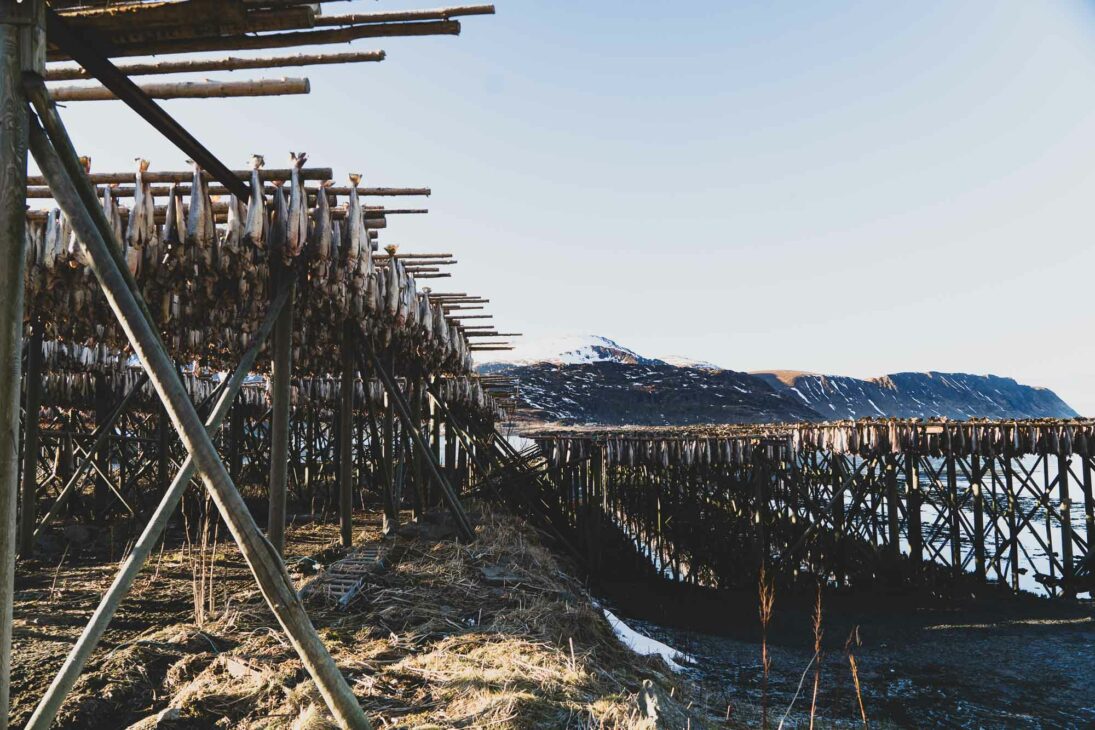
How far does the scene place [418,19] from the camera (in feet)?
10.5

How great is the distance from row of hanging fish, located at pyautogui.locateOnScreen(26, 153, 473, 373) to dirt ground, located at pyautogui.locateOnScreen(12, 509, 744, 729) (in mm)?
2788

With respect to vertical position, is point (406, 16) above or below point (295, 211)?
above

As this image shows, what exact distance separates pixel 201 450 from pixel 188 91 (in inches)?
93.8

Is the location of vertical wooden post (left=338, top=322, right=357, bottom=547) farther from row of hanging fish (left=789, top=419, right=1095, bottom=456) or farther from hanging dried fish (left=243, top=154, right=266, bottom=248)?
row of hanging fish (left=789, top=419, right=1095, bottom=456)

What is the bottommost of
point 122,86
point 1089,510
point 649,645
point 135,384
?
point 649,645

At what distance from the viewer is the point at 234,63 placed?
3.65m

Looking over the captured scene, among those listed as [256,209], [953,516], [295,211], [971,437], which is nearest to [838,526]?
[953,516]

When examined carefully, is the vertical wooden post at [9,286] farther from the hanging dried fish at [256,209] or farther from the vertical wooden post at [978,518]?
the vertical wooden post at [978,518]

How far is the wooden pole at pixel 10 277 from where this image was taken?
259cm

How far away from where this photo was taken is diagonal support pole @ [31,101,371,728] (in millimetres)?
2824

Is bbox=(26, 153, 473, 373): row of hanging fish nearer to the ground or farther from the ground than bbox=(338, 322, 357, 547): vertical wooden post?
farther from the ground

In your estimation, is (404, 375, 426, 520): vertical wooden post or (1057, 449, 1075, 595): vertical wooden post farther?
(1057, 449, 1075, 595): vertical wooden post

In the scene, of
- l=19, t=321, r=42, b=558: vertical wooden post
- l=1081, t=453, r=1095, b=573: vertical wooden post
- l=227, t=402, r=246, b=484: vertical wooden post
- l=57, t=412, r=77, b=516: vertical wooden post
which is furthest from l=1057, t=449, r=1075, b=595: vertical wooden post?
l=57, t=412, r=77, b=516: vertical wooden post

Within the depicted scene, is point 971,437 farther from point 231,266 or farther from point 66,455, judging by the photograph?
point 66,455
